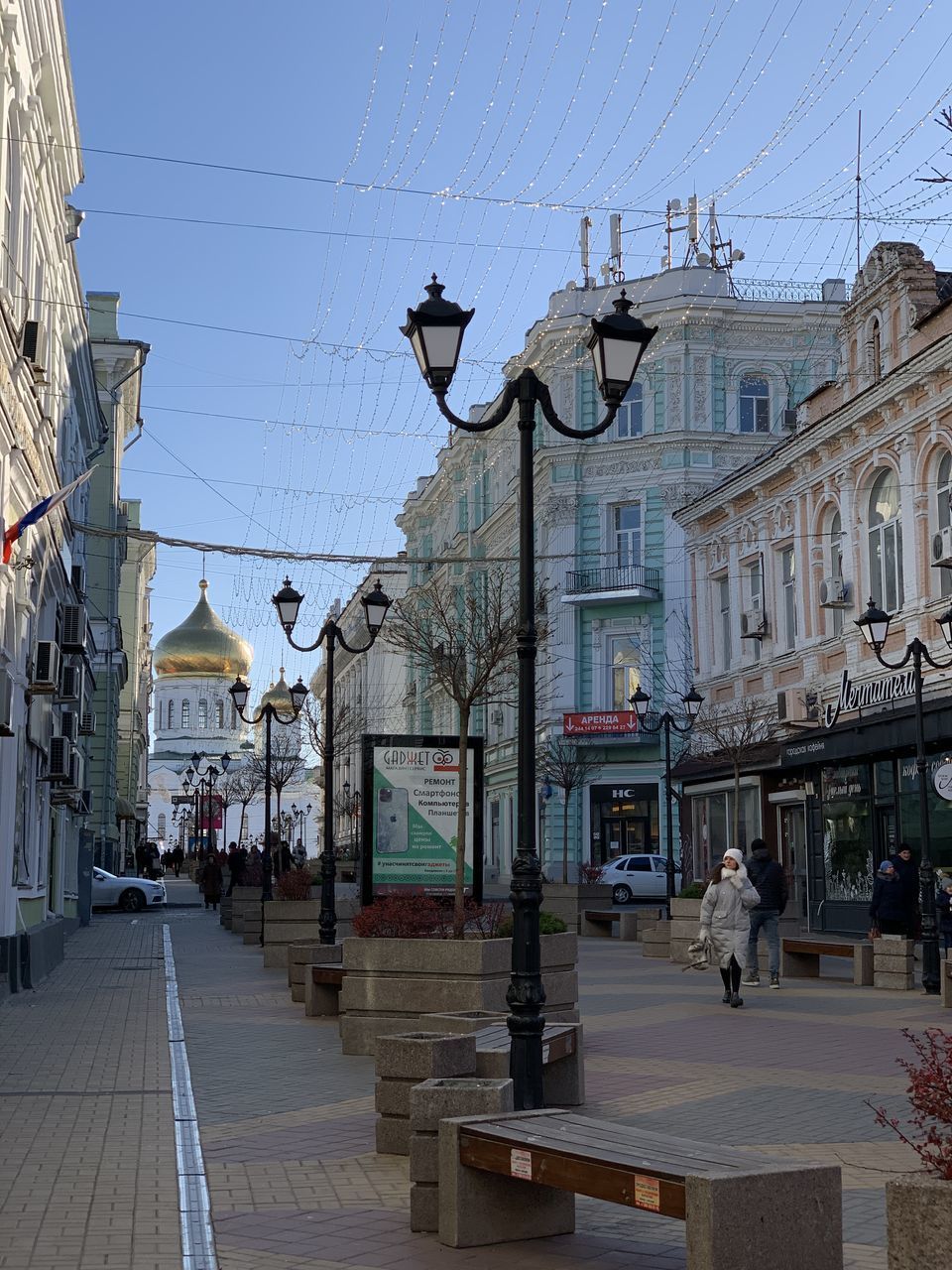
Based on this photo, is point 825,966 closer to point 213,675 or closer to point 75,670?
point 75,670

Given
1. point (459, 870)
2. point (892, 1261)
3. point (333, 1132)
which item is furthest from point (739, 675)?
point (892, 1261)

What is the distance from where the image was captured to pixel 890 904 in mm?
20641

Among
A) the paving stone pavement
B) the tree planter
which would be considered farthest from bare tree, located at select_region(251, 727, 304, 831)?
the tree planter

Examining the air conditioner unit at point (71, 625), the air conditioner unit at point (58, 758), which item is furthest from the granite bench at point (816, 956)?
the air conditioner unit at point (71, 625)

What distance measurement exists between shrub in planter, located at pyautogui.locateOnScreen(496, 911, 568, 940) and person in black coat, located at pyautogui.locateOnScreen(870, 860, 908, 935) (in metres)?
7.93

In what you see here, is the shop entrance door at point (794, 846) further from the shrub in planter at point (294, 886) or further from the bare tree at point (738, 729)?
the shrub in planter at point (294, 886)

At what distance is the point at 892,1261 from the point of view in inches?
180

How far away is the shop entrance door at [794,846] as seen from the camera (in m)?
32.7

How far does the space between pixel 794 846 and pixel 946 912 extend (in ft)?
38.1

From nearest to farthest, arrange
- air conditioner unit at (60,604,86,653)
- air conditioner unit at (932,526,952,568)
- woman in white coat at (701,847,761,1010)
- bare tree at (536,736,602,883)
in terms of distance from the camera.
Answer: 1. woman in white coat at (701,847,761,1010)
2. air conditioner unit at (60,604,86,653)
3. air conditioner unit at (932,526,952,568)
4. bare tree at (536,736,602,883)

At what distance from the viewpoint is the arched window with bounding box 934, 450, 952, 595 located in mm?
26344

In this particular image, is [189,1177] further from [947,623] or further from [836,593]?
[836,593]

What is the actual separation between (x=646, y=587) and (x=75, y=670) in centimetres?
2938

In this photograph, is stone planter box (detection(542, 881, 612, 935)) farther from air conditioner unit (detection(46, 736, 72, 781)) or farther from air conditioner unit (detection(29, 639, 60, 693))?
air conditioner unit (detection(29, 639, 60, 693))
